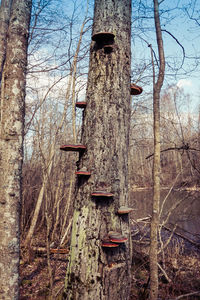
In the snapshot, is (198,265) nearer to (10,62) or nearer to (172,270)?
(172,270)

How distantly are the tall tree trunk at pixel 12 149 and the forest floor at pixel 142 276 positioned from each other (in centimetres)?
70

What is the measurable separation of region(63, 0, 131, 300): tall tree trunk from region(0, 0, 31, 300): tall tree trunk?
1.54 meters

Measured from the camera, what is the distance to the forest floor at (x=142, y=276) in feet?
13.3

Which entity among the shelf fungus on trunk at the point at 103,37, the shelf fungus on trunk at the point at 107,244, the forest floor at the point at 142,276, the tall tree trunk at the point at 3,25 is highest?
the tall tree trunk at the point at 3,25

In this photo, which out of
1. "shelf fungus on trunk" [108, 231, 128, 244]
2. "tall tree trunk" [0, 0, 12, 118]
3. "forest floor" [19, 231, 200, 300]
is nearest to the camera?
"shelf fungus on trunk" [108, 231, 128, 244]

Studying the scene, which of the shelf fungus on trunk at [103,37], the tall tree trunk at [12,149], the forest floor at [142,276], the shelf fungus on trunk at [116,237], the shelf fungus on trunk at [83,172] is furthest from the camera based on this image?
the forest floor at [142,276]

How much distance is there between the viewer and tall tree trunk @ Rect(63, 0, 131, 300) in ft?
5.83

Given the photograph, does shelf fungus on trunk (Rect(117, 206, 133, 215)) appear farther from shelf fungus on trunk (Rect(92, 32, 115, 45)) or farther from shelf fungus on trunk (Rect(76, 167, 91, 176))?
shelf fungus on trunk (Rect(92, 32, 115, 45))

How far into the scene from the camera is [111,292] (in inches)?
69.3

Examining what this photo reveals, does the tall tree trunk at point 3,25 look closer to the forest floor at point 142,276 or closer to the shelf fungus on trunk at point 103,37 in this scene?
the shelf fungus on trunk at point 103,37

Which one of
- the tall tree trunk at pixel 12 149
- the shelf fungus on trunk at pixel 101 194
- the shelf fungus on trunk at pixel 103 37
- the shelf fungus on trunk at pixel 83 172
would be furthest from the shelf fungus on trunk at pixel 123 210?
the tall tree trunk at pixel 12 149

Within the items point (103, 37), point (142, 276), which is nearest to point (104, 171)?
point (103, 37)

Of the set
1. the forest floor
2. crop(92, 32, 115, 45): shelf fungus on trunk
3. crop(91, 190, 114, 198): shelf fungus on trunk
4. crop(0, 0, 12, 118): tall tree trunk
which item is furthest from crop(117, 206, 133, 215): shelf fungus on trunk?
crop(0, 0, 12, 118): tall tree trunk

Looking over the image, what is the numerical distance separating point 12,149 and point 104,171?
188 cm
